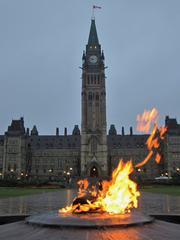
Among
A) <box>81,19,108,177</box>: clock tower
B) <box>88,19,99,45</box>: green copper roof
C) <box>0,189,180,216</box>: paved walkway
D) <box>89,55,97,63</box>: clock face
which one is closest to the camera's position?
<box>0,189,180,216</box>: paved walkway

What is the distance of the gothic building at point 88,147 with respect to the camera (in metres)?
118

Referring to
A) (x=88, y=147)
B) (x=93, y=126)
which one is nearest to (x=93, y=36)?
(x=93, y=126)

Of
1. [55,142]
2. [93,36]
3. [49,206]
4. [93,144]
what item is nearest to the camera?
[49,206]

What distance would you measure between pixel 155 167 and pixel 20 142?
A: 174 feet

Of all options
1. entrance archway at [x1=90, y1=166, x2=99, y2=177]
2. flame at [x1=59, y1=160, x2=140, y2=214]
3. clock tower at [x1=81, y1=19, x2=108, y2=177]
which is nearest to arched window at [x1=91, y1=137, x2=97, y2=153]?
clock tower at [x1=81, y1=19, x2=108, y2=177]

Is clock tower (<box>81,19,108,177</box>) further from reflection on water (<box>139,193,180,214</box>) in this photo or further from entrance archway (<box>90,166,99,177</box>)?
reflection on water (<box>139,193,180,214</box>)

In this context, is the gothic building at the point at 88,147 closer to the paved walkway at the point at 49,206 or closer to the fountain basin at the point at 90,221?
the paved walkway at the point at 49,206

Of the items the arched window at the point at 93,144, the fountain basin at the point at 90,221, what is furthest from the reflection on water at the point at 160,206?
the arched window at the point at 93,144

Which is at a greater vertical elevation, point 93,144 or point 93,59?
point 93,59

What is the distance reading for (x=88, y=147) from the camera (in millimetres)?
118688

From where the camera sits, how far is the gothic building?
118 m

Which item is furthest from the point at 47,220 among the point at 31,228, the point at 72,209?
the point at 72,209

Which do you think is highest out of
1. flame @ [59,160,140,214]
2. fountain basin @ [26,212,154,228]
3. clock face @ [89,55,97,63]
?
clock face @ [89,55,97,63]

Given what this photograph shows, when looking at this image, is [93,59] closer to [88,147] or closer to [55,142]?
[88,147]
